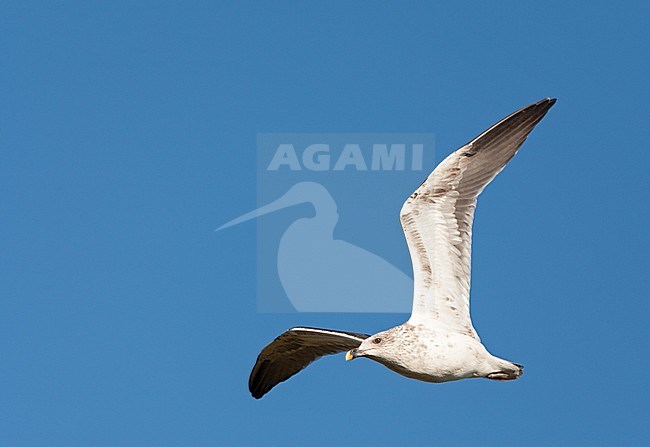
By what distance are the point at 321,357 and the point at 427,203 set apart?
3.11 m

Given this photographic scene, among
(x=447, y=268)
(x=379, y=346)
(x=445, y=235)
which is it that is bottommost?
(x=379, y=346)

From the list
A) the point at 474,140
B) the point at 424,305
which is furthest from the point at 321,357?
the point at 474,140

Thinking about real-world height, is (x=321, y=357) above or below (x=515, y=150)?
below

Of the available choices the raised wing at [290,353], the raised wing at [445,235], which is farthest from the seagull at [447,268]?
the raised wing at [290,353]

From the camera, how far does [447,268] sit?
984 centimetres

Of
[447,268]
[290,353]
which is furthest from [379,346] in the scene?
[290,353]

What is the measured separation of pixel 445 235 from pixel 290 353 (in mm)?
3236

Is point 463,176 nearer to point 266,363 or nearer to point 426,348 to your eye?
point 426,348

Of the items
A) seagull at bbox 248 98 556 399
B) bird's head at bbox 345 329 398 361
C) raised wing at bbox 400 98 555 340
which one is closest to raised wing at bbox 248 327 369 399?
seagull at bbox 248 98 556 399

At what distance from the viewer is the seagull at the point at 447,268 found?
9.54 m

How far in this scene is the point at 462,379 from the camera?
980 cm

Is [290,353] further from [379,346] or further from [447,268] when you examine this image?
[447,268]

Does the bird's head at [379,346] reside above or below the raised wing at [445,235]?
below

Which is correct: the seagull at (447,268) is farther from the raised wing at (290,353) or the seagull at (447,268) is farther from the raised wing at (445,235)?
the raised wing at (290,353)
